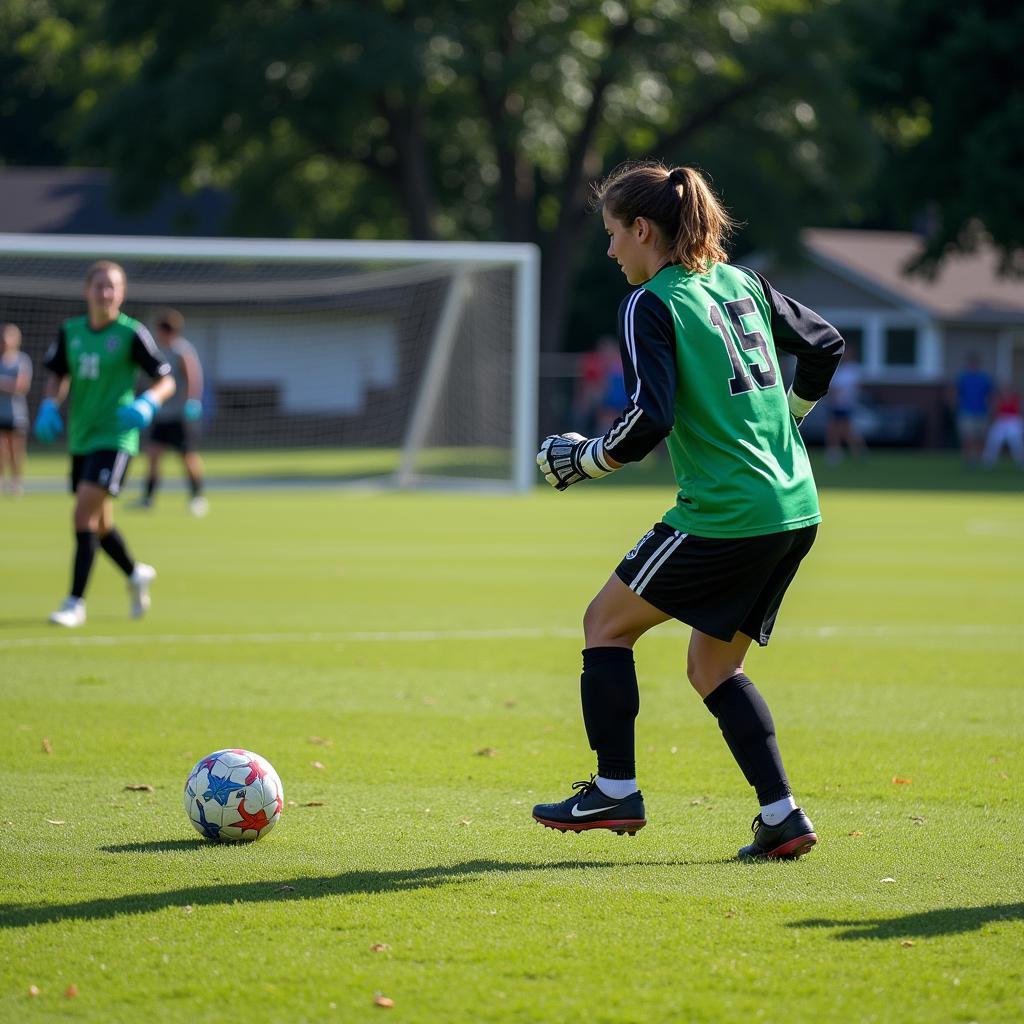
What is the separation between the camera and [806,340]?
479 cm

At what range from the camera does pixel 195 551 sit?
48.3ft

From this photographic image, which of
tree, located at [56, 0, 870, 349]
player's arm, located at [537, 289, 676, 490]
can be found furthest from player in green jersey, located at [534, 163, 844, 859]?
tree, located at [56, 0, 870, 349]

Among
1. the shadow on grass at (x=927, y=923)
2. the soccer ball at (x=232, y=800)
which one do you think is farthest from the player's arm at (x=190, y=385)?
the shadow on grass at (x=927, y=923)

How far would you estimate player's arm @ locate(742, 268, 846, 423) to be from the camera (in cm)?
474

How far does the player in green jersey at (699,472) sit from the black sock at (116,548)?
18.6ft

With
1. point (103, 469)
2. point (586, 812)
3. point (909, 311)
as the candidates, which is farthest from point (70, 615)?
point (909, 311)

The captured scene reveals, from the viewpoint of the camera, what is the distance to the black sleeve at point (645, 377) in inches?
171

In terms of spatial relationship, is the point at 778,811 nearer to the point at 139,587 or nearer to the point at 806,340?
the point at 806,340

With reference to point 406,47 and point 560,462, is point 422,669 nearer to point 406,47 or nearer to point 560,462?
point 560,462

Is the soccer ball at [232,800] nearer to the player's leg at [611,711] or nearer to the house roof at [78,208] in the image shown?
the player's leg at [611,711]

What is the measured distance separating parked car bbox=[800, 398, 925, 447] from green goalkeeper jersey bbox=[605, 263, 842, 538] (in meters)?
35.4

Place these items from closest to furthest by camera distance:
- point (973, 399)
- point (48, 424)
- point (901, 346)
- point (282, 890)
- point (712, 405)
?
point (282, 890) < point (712, 405) < point (48, 424) < point (973, 399) < point (901, 346)

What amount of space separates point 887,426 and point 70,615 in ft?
106

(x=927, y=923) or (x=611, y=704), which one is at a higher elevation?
(x=611, y=704)
